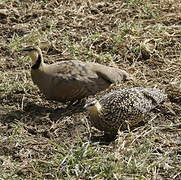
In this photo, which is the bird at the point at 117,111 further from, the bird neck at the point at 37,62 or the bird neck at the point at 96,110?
the bird neck at the point at 37,62

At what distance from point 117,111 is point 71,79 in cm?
91

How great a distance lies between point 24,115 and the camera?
6.64 metres

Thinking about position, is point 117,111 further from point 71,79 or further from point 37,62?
point 37,62

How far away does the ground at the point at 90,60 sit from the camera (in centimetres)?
544

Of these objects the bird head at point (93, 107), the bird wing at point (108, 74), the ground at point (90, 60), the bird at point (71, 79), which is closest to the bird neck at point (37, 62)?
the bird at point (71, 79)

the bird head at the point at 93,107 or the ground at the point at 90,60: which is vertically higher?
the bird head at the point at 93,107

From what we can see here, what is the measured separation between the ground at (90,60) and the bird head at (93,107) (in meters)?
0.31

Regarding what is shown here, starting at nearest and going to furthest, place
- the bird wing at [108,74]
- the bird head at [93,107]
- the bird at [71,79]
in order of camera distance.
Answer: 1. the bird head at [93,107]
2. the bird at [71,79]
3. the bird wing at [108,74]

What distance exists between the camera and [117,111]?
19.5ft

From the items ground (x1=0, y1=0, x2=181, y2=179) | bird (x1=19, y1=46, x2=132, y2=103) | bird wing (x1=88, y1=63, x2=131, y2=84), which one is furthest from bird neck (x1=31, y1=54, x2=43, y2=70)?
bird wing (x1=88, y1=63, x2=131, y2=84)

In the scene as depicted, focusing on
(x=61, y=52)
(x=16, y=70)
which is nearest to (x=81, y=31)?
(x=61, y=52)

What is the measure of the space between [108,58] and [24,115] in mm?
1672

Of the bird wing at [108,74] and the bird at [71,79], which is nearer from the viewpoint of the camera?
the bird at [71,79]

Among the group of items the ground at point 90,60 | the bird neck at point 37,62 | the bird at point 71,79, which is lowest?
the ground at point 90,60
